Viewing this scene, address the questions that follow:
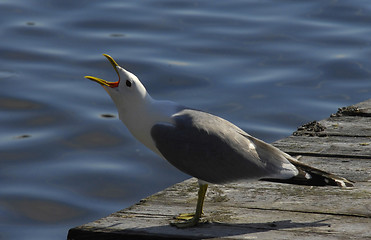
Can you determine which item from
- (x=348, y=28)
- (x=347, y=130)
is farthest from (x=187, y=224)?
(x=348, y=28)

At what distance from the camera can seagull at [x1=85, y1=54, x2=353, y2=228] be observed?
415 centimetres

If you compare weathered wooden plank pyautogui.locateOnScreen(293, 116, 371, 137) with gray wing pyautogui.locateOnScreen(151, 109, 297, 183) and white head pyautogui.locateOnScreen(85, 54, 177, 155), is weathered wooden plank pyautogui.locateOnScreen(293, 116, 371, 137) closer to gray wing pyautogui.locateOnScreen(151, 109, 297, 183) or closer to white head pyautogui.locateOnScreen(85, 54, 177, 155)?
gray wing pyautogui.locateOnScreen(151, 109, 297, 183)

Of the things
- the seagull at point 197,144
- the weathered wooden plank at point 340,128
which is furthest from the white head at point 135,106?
the weathered wooden plank at point 340,128

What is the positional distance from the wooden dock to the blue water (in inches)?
102

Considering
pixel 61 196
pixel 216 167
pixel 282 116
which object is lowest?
pixel 61 196

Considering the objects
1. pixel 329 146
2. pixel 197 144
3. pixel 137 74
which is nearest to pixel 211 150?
pixel 197 144

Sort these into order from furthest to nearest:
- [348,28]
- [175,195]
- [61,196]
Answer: [348,28] → [61,196] → [175,195]

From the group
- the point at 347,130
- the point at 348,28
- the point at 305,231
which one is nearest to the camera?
the point at 305,231

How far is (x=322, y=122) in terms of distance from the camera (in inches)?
246

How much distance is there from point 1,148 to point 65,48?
3001 mm

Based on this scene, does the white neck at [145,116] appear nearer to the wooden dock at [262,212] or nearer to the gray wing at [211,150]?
the gray wing at [211,150]

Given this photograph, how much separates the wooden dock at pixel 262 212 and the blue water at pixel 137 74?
8.51ft

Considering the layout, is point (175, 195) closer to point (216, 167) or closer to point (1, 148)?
point (216, 167)

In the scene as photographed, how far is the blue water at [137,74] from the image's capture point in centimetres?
770
